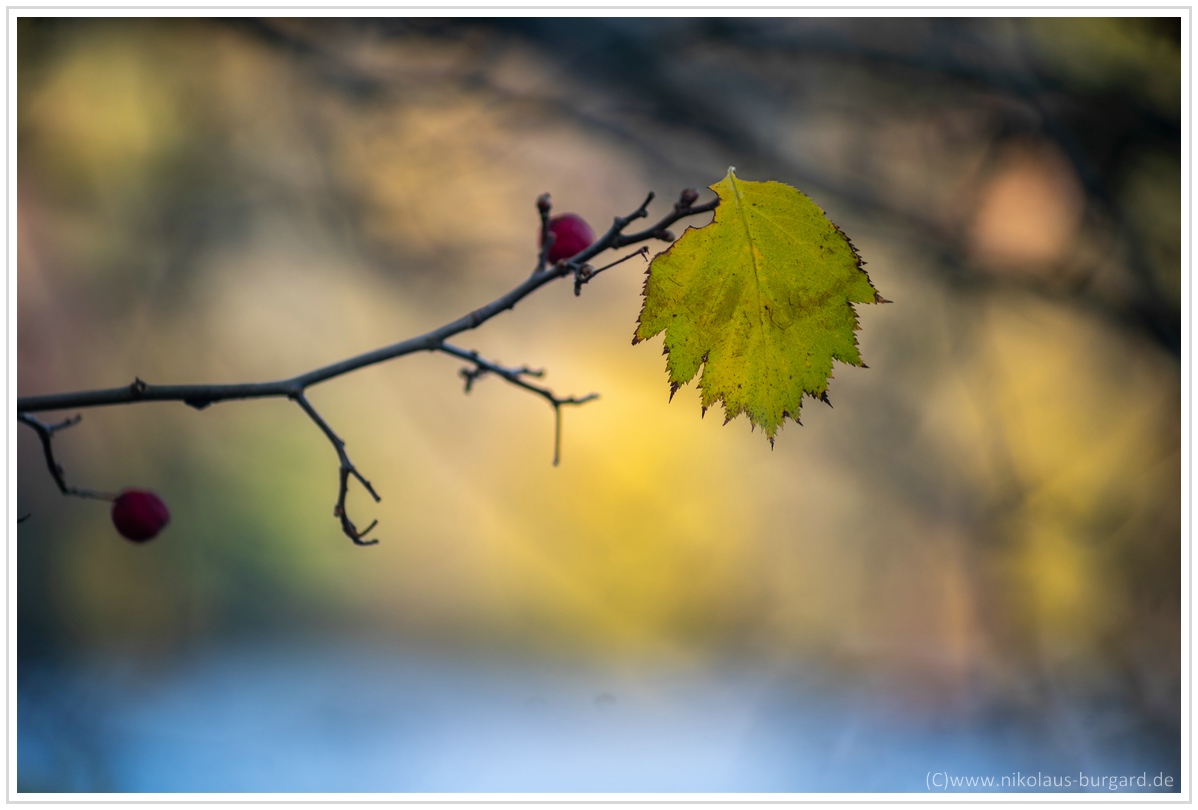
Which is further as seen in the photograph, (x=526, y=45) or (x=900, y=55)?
(x=526, y=45)

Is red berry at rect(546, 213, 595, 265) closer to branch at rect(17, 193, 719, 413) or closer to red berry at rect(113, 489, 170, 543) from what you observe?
branch at rect(17, 193, 719, 413)

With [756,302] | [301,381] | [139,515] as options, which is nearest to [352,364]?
[301,381]

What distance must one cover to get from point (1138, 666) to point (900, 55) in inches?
53.0

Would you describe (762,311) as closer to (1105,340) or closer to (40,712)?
(1105,340)

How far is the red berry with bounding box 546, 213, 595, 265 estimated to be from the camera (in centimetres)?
49

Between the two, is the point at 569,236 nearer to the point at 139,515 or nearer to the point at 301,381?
the point at 301,381

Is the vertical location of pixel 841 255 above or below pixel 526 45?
below

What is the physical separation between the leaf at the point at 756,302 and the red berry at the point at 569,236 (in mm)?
136

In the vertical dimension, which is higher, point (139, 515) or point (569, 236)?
point (569, 236)

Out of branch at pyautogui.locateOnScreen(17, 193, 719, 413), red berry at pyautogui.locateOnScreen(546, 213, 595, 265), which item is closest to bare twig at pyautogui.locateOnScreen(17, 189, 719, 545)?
branch at pyautogui.locateOnScreen(17, 193, 719, 413)

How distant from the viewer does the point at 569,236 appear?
49cm

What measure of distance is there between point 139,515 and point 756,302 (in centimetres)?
43

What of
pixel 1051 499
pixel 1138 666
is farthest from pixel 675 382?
pixel 1138 666

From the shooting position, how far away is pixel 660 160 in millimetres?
1755
